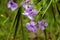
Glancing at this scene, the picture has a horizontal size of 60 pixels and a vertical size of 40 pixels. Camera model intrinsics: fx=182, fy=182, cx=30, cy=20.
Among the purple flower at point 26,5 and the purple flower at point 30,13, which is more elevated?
the purple flower at point 26,5

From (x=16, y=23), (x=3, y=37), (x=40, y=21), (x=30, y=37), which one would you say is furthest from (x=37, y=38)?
(x=16, y=23)

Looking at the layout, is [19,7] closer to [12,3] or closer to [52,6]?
[12,3]

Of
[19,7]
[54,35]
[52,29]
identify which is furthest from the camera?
[52,29]

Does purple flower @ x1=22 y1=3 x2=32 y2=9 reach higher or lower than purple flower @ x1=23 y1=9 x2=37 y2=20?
higher

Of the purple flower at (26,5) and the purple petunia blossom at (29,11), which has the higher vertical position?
the purple flower at (26,5)

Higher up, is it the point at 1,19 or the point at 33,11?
the point at 33,11

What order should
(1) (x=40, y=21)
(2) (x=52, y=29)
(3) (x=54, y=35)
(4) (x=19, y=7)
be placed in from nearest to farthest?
(4) (x=19, y=7) < (1) (x=40, y=21) < (3) (x=54, y=35) < (2) (x=52, y=29)

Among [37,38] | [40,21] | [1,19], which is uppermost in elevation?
[40,21]

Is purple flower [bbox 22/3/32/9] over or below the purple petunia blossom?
over

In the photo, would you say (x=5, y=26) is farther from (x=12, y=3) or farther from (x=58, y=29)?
(x=12, y=3)

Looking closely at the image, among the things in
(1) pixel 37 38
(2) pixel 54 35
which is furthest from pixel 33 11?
(1) pixel 37 38

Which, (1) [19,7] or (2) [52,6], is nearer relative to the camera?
(1) [19,7]
